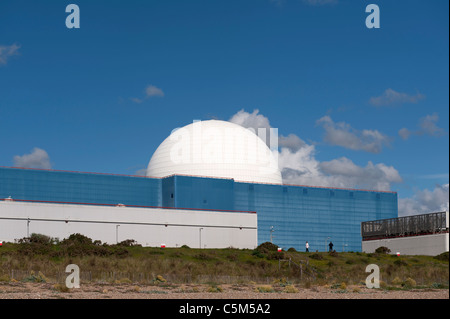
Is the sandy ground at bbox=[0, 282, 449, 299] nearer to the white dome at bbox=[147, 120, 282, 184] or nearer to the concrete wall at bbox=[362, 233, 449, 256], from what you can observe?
the concrete wall at bbox=[362, 233, 449, 256]

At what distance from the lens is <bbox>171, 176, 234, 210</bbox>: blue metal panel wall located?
77188 mm

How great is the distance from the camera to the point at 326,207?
8525 cm

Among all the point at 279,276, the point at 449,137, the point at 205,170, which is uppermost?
the point at 205,170

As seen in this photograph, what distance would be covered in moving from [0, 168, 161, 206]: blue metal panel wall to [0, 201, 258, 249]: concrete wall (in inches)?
341

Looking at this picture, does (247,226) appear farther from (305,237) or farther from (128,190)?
(128,190)

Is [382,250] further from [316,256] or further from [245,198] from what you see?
[245,198]

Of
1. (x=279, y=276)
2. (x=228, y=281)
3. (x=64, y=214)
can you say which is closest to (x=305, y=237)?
(x=64, y=214)

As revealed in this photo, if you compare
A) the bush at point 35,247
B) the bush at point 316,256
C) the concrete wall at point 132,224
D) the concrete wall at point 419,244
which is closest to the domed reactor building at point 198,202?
the concrete wall at point 132,224

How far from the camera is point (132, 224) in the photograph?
69.3 metres

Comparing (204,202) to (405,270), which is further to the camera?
(204,202)

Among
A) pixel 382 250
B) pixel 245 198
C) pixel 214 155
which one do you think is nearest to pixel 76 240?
pixel 245 198

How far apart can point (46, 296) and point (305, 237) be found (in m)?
57.5

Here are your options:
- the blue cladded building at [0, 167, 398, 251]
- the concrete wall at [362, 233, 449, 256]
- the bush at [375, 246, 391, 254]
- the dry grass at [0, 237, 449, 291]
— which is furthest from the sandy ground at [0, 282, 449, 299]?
the blue cladded building at [0, 167, 398, 251]

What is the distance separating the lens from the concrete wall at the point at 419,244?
6644 cm
